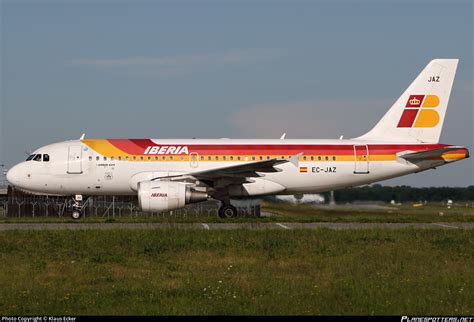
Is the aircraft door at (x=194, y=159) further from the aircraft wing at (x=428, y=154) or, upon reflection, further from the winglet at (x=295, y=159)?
the aircraft wing at (x=428, y=154)

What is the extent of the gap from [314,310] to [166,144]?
68.8ft

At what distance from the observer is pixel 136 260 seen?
1688 cm

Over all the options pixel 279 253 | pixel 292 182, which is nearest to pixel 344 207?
pixel 292 182

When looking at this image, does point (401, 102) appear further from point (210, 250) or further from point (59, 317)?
point (59, 317)

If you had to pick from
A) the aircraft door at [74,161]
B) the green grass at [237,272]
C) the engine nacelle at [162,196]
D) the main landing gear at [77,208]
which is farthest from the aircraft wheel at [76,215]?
the green grass at [237,272]

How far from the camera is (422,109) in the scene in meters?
33.5

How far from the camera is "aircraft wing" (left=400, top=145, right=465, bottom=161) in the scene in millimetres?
31734

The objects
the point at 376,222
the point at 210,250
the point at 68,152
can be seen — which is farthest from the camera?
the point at 68,152

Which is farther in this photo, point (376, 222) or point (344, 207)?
point (344, 207)

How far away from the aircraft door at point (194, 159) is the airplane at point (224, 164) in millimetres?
45

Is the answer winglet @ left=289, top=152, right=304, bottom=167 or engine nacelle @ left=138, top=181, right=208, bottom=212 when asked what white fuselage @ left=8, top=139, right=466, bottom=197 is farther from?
engine nacelle @ left=138, top=181, right=208, bottom=212

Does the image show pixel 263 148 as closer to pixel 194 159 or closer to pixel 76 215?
pixel 194 159

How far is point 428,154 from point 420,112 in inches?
101
